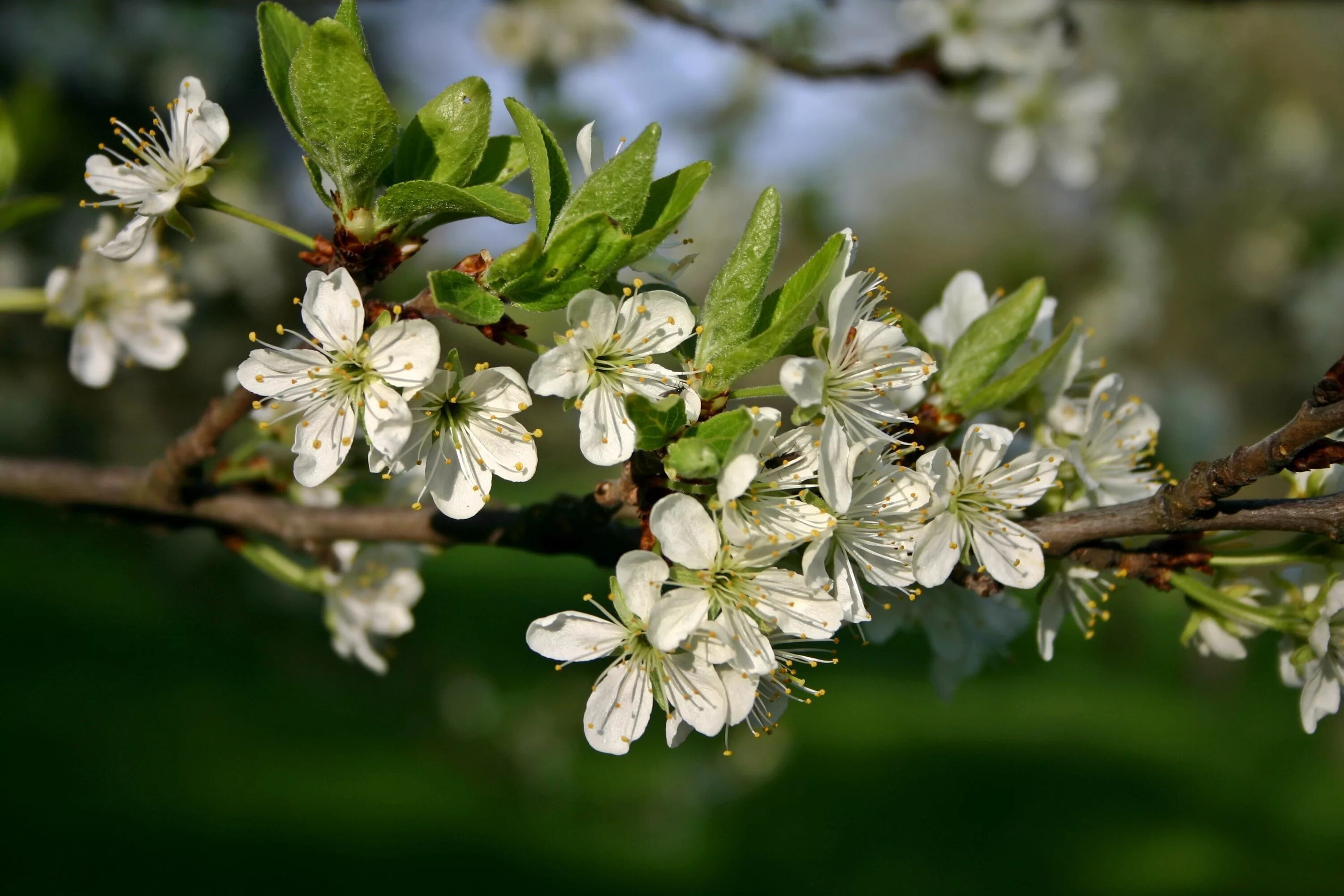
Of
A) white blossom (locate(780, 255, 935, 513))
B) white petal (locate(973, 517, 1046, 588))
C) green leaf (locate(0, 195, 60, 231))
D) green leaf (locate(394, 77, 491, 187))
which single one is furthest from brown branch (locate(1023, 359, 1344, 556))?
green leaf (locate(0, 195, 60, 231))

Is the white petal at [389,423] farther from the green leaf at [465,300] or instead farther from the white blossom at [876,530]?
the white blossom at [876,530]

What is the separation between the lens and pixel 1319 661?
4.26 feet

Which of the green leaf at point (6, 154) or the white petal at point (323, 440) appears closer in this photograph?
the white petal at point (323, 440)

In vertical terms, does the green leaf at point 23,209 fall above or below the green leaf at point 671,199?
below

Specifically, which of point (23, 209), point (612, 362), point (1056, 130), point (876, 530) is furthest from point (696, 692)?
point (1056, 130)

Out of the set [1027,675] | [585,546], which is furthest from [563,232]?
[1027,675]

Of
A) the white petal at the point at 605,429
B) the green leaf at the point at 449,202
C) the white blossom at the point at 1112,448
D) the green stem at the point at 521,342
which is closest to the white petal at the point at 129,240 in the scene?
the green leaf at the point at 449,202

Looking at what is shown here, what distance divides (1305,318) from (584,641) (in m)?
5.03

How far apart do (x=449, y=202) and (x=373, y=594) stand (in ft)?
3.06

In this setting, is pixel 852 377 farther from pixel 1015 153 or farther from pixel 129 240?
Result: pixel 1015 153

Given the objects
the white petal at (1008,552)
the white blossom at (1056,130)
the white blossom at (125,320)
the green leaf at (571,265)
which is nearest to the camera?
the green leaf at (571,265)

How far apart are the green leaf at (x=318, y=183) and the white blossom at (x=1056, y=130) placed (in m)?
2.31

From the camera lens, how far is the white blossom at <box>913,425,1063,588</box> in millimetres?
1169

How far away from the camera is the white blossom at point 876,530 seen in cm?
112
